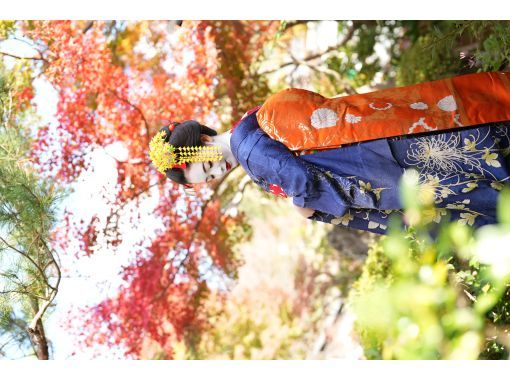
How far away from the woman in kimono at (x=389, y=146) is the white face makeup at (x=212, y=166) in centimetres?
19

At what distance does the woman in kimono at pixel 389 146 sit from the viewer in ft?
6.11

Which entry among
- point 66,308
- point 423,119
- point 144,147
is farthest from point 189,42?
point 423,119

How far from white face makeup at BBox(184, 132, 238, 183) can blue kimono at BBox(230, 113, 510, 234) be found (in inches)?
8.8

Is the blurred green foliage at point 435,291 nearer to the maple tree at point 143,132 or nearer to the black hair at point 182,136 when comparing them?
the black hair at point 182,136

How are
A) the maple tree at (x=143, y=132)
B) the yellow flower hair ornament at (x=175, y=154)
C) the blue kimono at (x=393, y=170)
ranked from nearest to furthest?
the blue kimono at (x=393, y=170) → the yellow flower hair ornament at (x=175, y=154) → the maple tree at (x=143, y=132)

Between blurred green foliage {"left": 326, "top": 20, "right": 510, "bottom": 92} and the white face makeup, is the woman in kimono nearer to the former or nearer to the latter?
the white face makeup

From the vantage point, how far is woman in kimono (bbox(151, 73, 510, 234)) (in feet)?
6.11

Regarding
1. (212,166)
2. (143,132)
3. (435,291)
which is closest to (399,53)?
(143,132)

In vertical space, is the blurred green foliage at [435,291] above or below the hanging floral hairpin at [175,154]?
below

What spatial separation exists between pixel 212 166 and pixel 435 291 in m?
1.23

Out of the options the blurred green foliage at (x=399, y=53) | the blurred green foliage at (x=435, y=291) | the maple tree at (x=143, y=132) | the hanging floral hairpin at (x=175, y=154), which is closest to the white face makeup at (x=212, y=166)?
the hanging floral hairpin at (x=175, y=154)

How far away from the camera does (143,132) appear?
3260 millimetres
